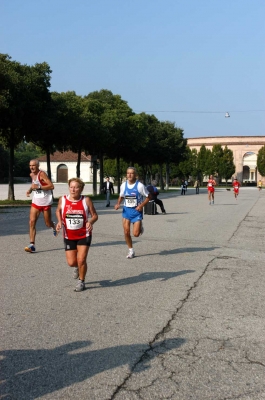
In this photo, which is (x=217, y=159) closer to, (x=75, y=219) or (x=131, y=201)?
(x=131, y=201)

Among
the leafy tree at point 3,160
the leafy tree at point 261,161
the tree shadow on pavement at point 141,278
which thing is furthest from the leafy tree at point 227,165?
the tree shadow on pavement at point 141,278

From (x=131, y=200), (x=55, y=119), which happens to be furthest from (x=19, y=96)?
(x=131, y=200)

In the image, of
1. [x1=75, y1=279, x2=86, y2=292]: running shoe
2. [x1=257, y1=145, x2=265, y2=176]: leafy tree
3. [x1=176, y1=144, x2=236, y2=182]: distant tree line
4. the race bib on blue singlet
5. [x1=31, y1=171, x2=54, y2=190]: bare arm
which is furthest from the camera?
[x1=257, y1=145, x2=265, y2=176]: leafy tree

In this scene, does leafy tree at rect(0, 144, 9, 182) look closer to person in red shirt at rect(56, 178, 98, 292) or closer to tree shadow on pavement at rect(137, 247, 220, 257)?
tree shadow on pavement at rect(137, 247, 220, 257)

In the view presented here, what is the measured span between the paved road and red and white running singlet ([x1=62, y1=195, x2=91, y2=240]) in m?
0.73

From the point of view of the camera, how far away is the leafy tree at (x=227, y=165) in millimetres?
108562

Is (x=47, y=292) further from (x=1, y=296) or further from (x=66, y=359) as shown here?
(x=66, y=359)

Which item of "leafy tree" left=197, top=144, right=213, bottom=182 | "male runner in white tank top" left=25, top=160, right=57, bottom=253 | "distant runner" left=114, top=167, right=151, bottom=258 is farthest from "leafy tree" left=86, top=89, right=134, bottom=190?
"leafy tree" left=197, top=144, right=213, bottom=182

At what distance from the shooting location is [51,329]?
5129 mm

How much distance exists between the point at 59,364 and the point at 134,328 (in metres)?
1.19

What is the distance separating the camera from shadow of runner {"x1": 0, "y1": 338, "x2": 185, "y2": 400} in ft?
12.3

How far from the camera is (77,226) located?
274 inches

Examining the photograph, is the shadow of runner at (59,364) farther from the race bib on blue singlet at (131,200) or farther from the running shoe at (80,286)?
the race bib on blue singlet at (131,200)

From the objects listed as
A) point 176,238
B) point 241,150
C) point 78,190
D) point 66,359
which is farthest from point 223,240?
point 241,150
